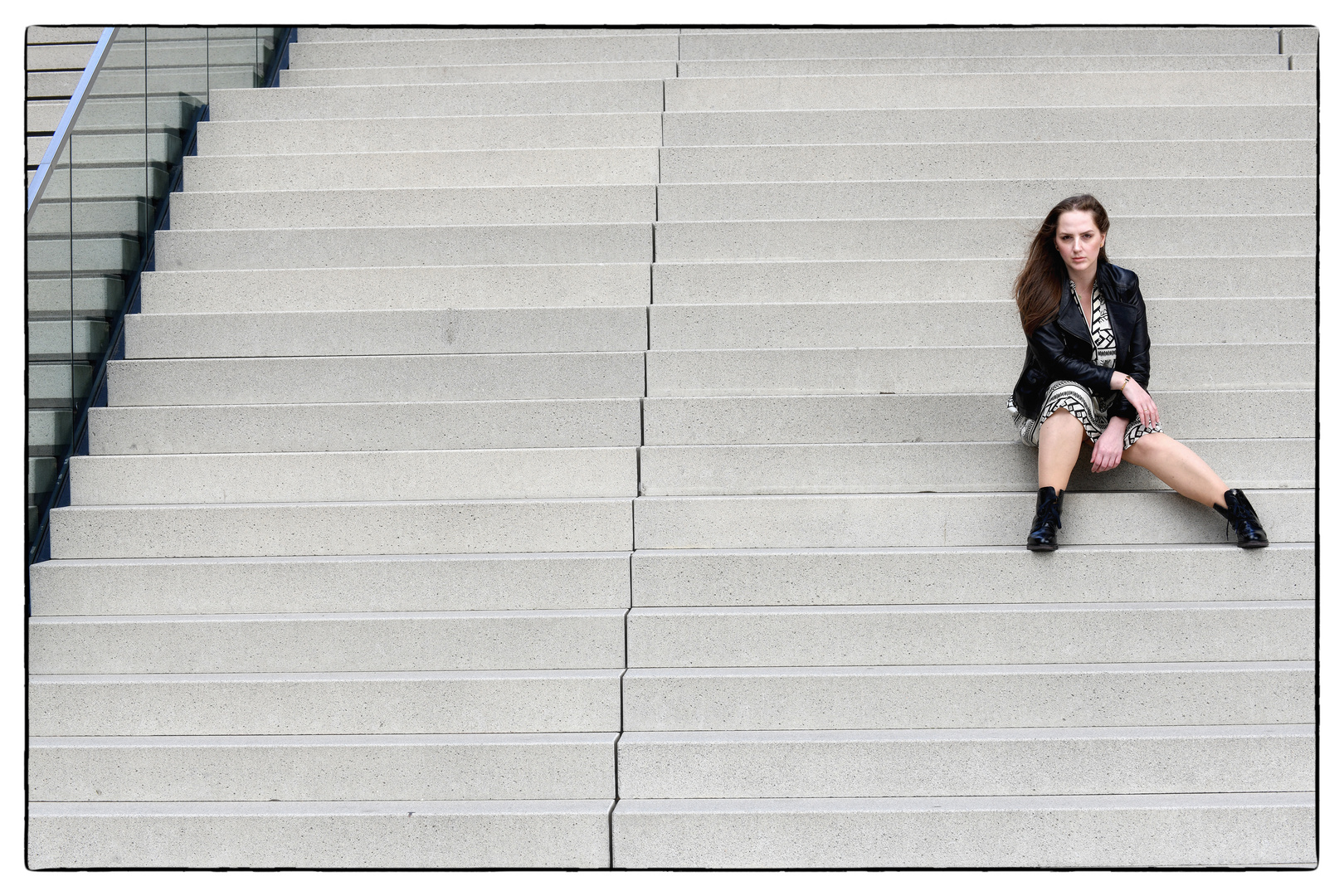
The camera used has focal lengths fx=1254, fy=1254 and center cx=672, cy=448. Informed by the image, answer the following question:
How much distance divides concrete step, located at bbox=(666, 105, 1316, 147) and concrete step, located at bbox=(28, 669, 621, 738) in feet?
9.81

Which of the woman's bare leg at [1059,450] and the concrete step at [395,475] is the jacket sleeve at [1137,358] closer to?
the woman's bare leg at [1059,450]

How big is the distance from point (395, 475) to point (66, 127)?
1.93 meters

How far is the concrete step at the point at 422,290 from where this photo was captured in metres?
5.02

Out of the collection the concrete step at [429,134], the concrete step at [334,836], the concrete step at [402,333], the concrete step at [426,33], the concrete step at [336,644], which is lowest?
the concrete step at [334,836]

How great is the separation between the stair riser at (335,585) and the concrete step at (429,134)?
8.21 feet

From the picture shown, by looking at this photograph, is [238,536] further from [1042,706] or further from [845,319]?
[1042,706]

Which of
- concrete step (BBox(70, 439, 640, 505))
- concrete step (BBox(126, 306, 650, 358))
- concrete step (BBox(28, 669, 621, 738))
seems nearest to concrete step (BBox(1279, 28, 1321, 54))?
concrete step (BBox(126, 306, 650, 358))

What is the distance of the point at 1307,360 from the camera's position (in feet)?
14.9

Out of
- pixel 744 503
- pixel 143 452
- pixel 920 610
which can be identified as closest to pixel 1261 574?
pixel 920 610

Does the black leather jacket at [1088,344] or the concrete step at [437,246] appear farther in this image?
the concrete step at [437,246]

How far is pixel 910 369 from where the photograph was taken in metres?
4.63

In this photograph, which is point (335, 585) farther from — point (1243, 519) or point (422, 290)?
point (1243, 519)

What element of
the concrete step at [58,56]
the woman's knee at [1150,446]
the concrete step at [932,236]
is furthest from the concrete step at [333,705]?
the concrete step at [58,56]

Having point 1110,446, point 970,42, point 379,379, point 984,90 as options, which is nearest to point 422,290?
point 379,379
